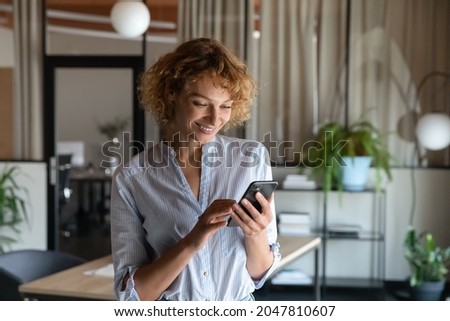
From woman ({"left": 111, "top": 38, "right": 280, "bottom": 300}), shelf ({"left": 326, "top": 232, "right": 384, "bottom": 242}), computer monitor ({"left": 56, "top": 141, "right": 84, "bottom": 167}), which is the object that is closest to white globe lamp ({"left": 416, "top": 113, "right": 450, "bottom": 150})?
shelf ({"left": 326, "top": 232, "right": 384, "bottom": 242})

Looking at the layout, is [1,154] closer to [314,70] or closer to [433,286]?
[314,70]

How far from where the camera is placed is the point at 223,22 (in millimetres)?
5496

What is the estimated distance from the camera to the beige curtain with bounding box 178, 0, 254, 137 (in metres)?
5.47

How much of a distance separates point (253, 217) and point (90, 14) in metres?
4.65

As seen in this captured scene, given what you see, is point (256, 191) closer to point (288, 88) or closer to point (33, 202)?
point (288, 88)

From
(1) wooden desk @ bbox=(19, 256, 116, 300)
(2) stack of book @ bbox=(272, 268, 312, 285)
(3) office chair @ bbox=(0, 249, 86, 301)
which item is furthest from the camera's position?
(2) stack of book @ bbox=(272, 268, 312, 285)

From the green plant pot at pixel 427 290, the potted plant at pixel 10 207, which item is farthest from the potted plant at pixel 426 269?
the potted plant at pixel 10 207

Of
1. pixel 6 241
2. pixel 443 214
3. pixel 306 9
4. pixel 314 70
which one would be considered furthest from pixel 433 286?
pixel 6 241

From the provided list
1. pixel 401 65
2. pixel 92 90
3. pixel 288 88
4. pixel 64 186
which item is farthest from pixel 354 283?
pixel 92 90

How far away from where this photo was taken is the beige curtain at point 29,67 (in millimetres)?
5648

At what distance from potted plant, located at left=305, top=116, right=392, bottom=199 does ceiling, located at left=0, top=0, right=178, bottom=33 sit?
1609 millimetres

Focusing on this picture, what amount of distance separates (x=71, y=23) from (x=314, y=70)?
2104 mm

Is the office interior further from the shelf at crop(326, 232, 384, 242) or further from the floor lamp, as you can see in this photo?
the floor lamp

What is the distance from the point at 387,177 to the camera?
523 cm
